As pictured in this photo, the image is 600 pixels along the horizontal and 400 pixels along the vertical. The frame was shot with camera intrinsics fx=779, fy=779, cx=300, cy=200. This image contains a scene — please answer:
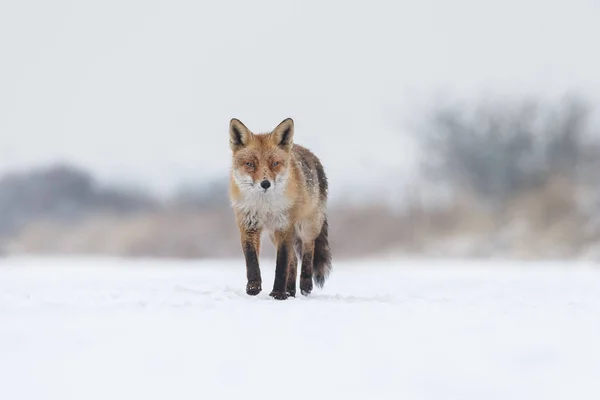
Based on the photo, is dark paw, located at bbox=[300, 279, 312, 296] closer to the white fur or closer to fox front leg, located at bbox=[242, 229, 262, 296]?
fox front leg, located at bbox=[242, 229, 262, 296]

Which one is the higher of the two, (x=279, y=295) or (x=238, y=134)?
(x=238, y=134)

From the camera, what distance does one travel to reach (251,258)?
655 centimetres

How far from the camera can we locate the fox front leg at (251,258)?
21.4 feet

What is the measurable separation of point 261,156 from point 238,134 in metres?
0.32

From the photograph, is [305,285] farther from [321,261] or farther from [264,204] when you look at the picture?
[264,204]

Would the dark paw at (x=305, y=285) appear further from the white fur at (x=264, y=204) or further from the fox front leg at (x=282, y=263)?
the white fur at (x=264, y=204)

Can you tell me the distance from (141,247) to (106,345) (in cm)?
1168

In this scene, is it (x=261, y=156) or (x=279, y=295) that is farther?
(x=279, y=295)

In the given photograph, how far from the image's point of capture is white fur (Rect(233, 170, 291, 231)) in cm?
629

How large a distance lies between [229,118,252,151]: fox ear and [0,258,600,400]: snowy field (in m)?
1.25

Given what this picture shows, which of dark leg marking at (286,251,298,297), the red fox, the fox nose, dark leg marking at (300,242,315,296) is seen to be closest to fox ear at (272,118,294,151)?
the red fox

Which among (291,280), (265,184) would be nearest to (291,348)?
(265,184)

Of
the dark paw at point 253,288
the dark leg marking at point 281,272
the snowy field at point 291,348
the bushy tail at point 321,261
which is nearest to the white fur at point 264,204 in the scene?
the dark leg marking at point 281,272

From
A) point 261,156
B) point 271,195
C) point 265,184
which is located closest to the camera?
point 265,184
